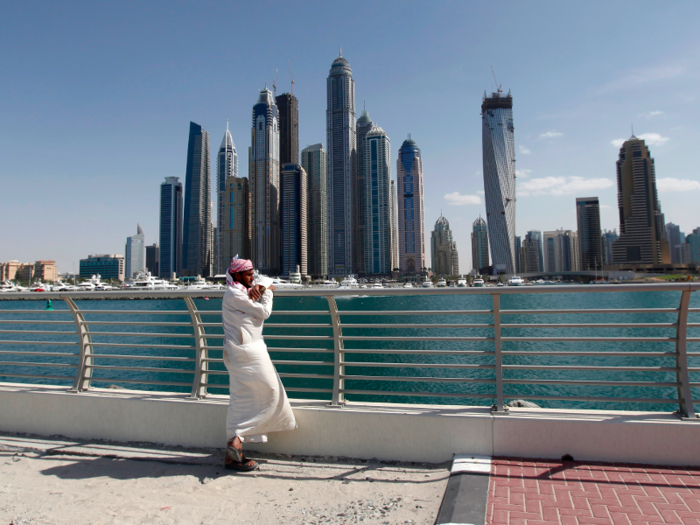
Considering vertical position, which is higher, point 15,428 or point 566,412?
point 566,412

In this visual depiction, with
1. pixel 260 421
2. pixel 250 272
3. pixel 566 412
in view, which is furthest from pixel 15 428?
pixel 566 412

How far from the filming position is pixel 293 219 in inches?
7411

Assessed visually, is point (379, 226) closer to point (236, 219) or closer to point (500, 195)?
point (500, 195)

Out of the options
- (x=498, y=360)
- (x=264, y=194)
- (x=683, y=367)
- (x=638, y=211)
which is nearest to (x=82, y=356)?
(x=498, y=360)

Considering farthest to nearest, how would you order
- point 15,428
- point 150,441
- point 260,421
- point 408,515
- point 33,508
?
point 15,428 → point 150,441 → point 260,421 → point 33,508 → point 408,515

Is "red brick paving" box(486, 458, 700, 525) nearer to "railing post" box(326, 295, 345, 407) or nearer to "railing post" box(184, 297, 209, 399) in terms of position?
"railing post" box(326, 295, 345, 407)

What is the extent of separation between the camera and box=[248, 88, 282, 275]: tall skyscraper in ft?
600

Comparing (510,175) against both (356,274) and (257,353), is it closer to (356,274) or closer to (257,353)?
(356,274)

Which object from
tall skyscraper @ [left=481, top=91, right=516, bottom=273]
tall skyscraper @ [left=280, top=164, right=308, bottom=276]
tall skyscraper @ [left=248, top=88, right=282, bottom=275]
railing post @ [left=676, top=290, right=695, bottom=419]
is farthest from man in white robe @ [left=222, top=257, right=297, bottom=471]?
tall skyscraper @ [left=280, top=164, right=308, bottom=276]

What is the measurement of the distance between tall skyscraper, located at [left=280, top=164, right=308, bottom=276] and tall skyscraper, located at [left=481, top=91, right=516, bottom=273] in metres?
79.9

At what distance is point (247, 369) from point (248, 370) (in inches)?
0.5

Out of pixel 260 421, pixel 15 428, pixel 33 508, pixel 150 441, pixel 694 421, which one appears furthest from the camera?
pixel 15 428

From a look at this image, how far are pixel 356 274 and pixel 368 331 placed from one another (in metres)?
164

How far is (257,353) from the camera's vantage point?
3680 millimetres
